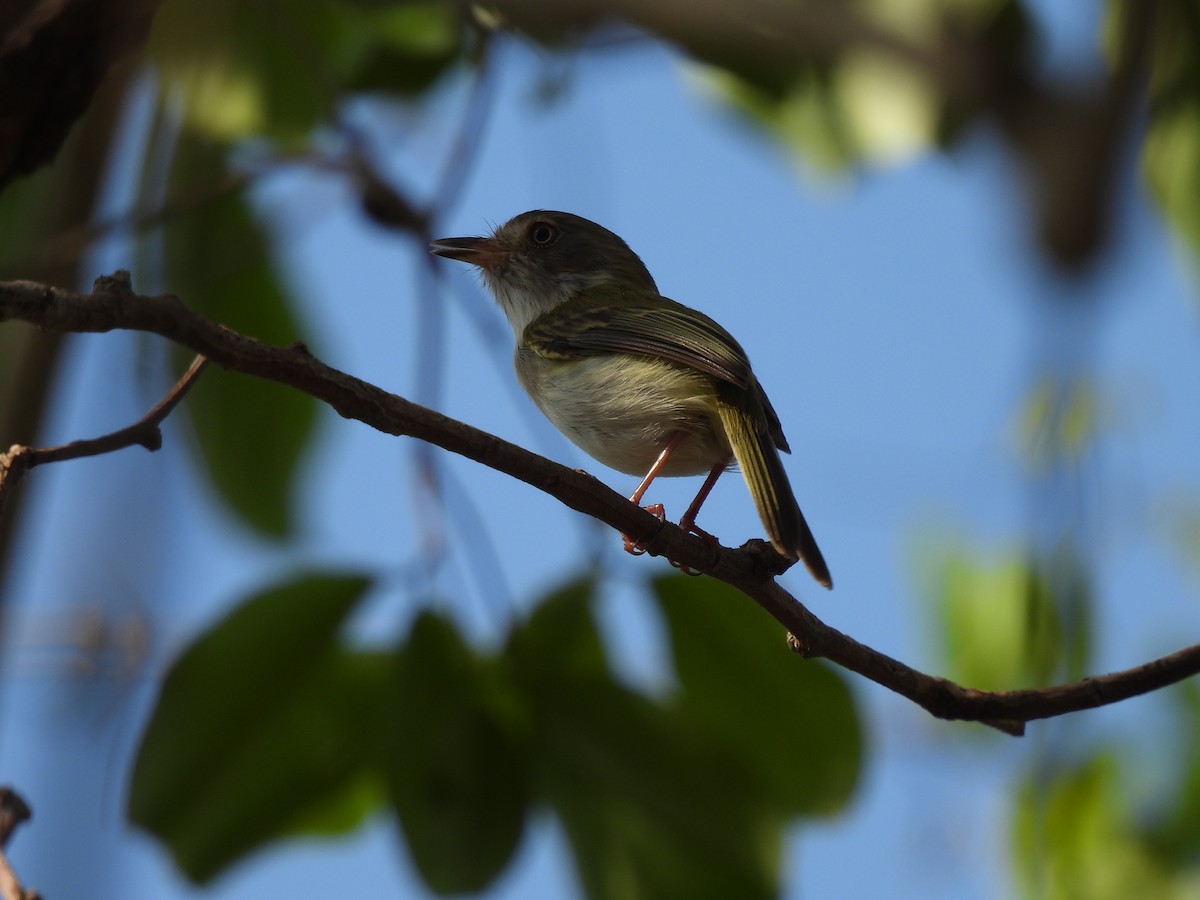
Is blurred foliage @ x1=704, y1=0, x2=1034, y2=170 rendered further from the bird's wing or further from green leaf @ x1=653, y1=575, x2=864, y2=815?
green leaf @ x1=653, y1=575, x2=864, y2=815

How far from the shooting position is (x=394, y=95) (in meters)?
4.61

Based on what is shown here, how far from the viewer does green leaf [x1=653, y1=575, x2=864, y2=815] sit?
11.6 ft

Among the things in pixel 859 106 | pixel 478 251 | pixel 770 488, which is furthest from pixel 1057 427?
pixel 478 251

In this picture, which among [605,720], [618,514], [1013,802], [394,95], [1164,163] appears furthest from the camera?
[394,95]

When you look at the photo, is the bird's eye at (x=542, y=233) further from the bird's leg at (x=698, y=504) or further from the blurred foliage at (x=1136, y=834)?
the blurred foliage at (x=1136, y=834)

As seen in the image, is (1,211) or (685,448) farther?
(1,211)

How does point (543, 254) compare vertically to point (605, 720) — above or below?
above

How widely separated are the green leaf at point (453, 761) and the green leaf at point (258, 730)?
185mm

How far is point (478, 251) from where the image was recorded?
5074 millimetres

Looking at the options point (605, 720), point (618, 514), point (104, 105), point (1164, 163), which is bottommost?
point (605, 720)

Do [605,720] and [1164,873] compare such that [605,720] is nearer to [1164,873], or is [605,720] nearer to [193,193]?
[1164,873]

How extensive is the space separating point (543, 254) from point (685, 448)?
69.6 inches

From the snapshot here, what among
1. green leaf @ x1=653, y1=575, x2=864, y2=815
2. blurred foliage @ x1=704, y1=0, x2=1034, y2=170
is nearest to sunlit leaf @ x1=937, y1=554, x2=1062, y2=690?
green leaf @ x1=653, y1=575, x2=864, y2=815

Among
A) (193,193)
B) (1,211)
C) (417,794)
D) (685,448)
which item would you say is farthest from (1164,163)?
(1,211)
